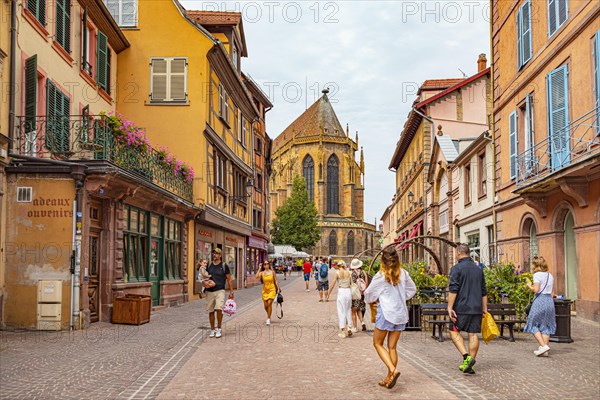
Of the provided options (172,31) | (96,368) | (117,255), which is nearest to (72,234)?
(117,255)

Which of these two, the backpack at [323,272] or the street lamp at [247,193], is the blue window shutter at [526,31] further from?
the street lamp at [247,193]

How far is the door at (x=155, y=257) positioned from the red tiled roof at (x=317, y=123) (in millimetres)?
80042

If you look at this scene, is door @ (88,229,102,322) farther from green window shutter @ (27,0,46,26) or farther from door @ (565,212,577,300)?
door @ (565,212,577,300)

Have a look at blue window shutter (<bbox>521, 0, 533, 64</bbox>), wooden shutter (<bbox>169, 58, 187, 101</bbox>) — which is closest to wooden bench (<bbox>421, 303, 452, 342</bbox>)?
blue window shutter (<bbox>521, 0, 533, 64</bbox>)

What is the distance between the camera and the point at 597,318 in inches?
585

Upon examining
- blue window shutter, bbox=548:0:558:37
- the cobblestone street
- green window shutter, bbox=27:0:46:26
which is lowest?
the cobblestone street

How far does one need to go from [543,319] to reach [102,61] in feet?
48.9

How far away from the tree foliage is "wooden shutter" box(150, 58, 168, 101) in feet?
180

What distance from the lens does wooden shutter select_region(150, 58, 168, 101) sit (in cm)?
2469

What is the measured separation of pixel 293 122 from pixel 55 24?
101987mm

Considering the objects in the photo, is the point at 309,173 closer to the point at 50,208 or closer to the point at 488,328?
the point at 50,208

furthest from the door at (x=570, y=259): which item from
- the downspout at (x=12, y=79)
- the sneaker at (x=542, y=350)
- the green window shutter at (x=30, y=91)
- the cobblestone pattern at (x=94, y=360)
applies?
the downspout at (x=12, y=79)

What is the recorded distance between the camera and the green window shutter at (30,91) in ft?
47.3

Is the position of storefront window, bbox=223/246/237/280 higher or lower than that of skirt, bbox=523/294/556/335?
higher
